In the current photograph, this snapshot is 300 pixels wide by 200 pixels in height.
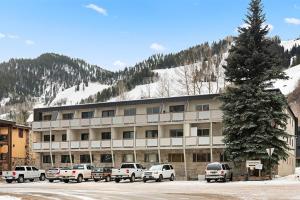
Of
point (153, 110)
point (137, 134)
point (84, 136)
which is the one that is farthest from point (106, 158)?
point (153, 110)

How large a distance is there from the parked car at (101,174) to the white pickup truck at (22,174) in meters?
7.67

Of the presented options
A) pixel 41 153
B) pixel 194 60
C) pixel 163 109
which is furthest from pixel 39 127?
pixel 194 60

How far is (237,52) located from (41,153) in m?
31.7

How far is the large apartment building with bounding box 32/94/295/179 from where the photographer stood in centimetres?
5897

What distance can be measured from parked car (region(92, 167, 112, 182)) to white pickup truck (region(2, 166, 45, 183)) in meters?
7.67

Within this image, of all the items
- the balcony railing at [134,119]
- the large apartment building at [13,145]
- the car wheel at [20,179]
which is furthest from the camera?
the large apartment building at [13,145]

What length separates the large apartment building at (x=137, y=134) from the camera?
5897 centimetres

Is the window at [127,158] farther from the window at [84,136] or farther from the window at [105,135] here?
the window at [84,136]

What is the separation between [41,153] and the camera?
232 ft

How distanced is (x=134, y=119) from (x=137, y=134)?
245 cm

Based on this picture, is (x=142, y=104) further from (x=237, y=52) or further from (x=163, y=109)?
(x=237, y=52)

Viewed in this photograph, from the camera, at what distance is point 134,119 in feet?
206

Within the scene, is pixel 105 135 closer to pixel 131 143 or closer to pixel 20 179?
pixel 131 143

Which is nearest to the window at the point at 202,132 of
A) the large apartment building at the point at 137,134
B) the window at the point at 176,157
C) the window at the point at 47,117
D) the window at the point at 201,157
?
the large apartment building at the point at 137,134
